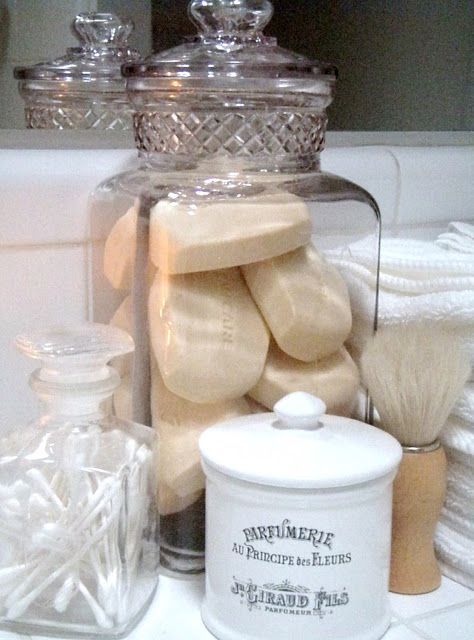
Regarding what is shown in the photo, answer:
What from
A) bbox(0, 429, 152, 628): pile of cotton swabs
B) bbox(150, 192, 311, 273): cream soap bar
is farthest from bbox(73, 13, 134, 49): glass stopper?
bbox(0, 429, 152, 628): pile of cotton swabs

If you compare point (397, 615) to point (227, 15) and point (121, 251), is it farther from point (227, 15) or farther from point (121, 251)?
point (227, 15)

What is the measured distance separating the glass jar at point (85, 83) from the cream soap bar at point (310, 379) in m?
0.25

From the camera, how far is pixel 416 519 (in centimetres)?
48

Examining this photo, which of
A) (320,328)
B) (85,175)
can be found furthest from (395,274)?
(85,175)

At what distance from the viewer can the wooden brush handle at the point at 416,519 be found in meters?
0.47

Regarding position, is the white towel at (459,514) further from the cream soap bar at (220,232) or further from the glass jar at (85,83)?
the glass jar at (85,83)

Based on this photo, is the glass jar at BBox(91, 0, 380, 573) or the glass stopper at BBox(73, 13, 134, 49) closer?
the glass jar at BBox(91, 0, 380, 573)

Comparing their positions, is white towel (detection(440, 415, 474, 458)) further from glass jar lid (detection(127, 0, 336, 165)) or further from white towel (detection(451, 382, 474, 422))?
glass jar lid (detection(127, 0, 336, 165))

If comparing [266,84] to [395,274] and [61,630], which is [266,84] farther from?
[61,630]

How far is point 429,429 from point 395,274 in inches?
4.7

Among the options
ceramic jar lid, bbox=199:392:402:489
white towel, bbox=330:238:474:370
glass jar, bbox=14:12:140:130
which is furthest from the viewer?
glass jar, bbox=14:12:140:130

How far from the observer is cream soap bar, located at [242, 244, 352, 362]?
0.48 m

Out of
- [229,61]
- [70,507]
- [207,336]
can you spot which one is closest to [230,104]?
[229,61]

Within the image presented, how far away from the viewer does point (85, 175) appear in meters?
0.56
